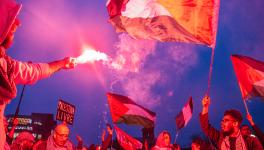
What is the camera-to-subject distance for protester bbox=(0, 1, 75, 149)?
331 cm

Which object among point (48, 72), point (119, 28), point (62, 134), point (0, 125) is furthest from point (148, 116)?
point (0, 125)

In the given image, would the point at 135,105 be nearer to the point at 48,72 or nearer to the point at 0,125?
the point at 48,72

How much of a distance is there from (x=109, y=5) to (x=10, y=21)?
540cm

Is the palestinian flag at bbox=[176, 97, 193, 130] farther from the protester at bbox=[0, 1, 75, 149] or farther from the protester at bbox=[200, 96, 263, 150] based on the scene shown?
the protester at bbox=[0, 1, 75, 149]

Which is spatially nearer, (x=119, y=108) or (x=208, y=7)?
A: (x=208, y=7)

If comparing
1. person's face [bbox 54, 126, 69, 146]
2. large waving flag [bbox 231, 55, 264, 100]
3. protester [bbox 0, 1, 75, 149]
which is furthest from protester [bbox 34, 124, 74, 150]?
large waving flag [bbox 231, 55, 264, 100]

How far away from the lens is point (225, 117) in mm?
6602

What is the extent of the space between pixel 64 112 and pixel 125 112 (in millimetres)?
3894

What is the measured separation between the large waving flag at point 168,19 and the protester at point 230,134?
1931mm

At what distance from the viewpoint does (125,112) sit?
43.4 feet

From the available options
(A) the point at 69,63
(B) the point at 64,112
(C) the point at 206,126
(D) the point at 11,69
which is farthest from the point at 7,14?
(B) the point at 64,112

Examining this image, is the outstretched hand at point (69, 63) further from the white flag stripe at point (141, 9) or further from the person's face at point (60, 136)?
the white flag stripe at point (141, 9)

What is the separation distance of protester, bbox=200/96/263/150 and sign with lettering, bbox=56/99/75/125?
4.37m

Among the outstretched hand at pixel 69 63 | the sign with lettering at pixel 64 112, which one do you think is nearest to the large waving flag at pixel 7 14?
the outstretched hand at pixel 69 63
